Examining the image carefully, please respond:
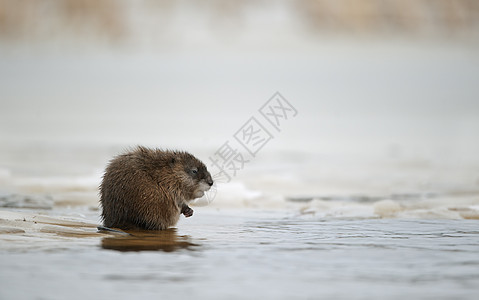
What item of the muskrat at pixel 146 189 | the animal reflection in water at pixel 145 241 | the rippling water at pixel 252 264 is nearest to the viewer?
the rippling water at pixel 252 264

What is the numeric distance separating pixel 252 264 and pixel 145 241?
124 centimetres

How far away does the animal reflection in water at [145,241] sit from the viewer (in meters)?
5.14

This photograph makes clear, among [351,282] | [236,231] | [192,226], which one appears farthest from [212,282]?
[192,226]

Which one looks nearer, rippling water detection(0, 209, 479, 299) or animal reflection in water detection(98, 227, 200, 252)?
rippling water detection(0, 209, 479, 299)

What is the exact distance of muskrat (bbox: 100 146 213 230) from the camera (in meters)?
6.17

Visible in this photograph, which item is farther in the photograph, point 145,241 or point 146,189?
point 146,189

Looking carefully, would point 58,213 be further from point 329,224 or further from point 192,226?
point 329,224

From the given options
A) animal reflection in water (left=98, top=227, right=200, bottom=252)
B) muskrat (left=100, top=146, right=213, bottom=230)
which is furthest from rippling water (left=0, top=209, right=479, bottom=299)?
muskrat (left=100, top=146, right=213, bottom=230)

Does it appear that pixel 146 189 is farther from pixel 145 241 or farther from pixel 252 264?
pixel 252 264

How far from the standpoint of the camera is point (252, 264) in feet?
15.0

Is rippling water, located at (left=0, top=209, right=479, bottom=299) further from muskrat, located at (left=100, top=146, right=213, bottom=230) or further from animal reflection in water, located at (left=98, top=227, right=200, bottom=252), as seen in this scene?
muskrat, located at (left=100, top=146, right=213, bottom=230)

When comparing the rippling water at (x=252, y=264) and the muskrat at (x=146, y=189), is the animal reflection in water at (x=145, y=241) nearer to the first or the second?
the rippling water at (x=252, y=264)

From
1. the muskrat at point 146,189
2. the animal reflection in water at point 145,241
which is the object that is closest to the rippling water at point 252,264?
the animal reflection in water at point 145,241

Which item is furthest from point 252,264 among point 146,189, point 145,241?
point 146,189
